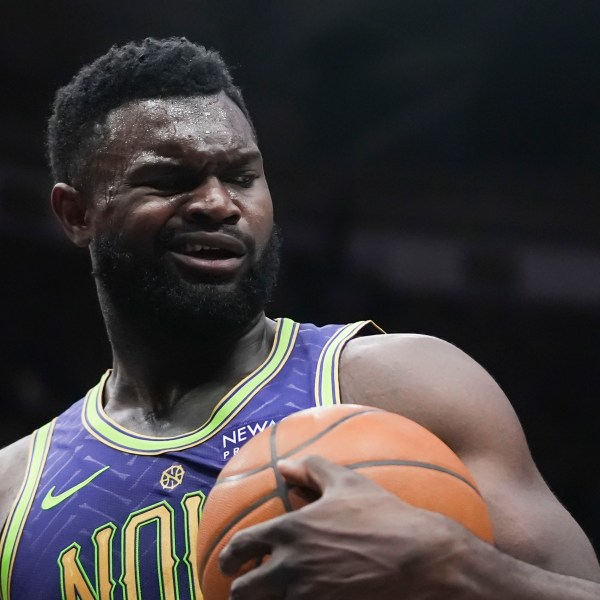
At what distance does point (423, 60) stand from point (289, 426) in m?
4.10

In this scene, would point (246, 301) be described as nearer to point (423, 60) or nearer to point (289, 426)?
point (289, 426)

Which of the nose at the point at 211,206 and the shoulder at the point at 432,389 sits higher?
the nose at the point at 211,206

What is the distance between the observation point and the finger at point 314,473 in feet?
5.85

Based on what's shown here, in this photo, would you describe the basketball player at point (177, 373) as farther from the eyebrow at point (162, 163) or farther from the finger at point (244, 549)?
the finger at point (244, 549)

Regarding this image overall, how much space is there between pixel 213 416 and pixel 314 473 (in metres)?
0.89

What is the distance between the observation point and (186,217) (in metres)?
2.74

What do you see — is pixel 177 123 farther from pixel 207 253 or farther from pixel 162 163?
pixel 207 253

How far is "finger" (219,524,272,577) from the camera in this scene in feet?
5.69

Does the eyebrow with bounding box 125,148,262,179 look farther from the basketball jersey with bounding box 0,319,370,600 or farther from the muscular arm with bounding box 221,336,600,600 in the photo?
the muscular arm with bounding box 221,336,600,600

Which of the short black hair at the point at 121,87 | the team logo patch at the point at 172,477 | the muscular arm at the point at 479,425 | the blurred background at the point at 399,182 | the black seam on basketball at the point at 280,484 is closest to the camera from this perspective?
the black seam on basketball at the point at 280,484

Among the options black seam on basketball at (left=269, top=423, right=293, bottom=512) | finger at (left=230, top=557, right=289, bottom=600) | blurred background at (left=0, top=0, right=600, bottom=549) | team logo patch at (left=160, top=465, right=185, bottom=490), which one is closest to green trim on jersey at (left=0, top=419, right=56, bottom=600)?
team logo patch at (left=160, top=465, right=185, bottom=490)

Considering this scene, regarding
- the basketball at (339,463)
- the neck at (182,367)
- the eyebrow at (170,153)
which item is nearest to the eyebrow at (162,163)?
the eyebrow at (170,153)

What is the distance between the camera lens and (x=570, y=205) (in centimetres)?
546

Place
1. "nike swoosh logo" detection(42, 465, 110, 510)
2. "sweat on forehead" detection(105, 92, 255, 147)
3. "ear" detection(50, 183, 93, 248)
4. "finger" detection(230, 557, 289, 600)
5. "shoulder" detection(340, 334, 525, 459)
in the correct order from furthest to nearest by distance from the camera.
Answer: "ear" detection(50, 183, 93, 248) < "sweat on forehead" detection(105, 92, 255, 147) < "nike swoosh logo" detection(42, 465, 110, 510) < "shoulder" detection(340, 334, 525, 459) < "finger" detection(230, 557, 289, 600)
